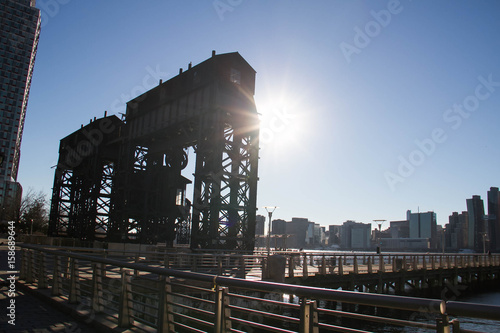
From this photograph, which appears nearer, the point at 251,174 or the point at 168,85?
the point at 251,174

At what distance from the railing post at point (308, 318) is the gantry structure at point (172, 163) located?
24.6 metres

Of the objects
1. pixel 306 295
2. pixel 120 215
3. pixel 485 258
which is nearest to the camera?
pixel 306 295

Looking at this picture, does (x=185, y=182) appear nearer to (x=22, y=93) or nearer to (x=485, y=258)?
(x=485, y=258)

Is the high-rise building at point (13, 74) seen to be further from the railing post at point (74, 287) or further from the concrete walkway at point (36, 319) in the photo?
the railing post at point (74, 287)

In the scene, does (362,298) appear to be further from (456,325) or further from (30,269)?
(30,269)

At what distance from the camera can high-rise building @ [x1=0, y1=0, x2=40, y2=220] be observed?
136 m

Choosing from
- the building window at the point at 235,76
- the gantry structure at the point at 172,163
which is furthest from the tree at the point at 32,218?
the building window at the point at 235,76

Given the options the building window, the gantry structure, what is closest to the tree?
the gantry structure

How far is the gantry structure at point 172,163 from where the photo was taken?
29.3 meters

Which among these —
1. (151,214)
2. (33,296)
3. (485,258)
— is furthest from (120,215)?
(485,258)

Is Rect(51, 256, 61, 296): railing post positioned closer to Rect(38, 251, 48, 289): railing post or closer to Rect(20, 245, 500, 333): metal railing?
Rect(20, 245, 500, 333): metal railing

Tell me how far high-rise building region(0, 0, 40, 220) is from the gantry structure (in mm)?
89909

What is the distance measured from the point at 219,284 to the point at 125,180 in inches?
1530

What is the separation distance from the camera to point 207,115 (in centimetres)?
3080
